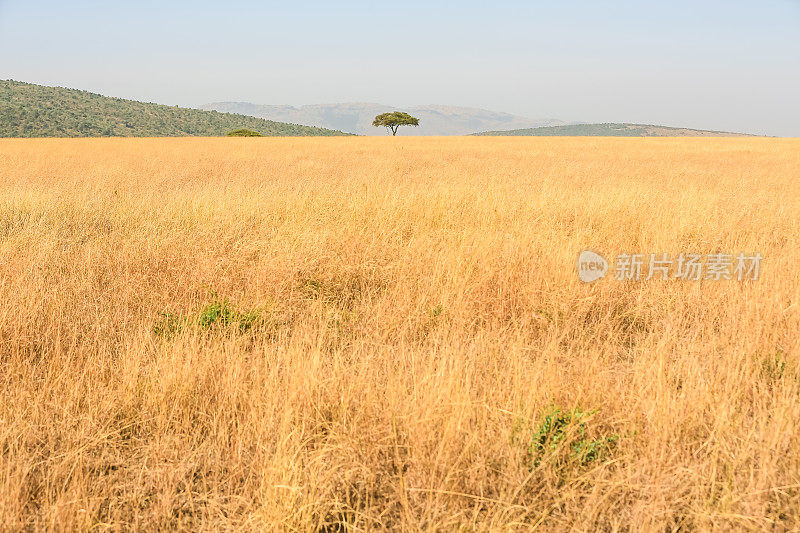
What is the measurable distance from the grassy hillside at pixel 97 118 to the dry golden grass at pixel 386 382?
6435 centimetres

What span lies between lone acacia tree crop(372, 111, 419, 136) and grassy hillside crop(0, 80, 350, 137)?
58.2 ft

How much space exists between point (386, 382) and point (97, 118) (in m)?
83.0

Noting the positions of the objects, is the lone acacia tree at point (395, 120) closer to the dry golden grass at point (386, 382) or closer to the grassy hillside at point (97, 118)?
the grassy hillside at point (97, 118)

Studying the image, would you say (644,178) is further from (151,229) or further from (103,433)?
(103,433)

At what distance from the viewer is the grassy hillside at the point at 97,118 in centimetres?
5997

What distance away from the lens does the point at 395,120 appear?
247ft

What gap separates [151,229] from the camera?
227 inches

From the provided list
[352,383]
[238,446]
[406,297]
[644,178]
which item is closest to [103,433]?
[238,446]

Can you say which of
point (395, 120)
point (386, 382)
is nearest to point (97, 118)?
point (395, 120)

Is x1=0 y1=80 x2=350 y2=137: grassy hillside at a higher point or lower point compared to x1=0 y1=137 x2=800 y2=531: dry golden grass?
higher

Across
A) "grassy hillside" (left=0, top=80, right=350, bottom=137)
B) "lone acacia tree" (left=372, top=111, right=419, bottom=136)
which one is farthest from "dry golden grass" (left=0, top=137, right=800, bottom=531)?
"lone acacia tree" (left=372, top=111, right=419, bottom=136)

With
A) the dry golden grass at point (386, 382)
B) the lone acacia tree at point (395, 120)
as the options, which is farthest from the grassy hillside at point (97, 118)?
the dry golden grass at point (386, 382)

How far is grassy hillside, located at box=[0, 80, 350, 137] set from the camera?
5997 cm

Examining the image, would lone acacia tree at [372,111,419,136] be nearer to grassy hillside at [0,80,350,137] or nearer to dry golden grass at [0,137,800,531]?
grassy hillside at [0,80,350,137]
